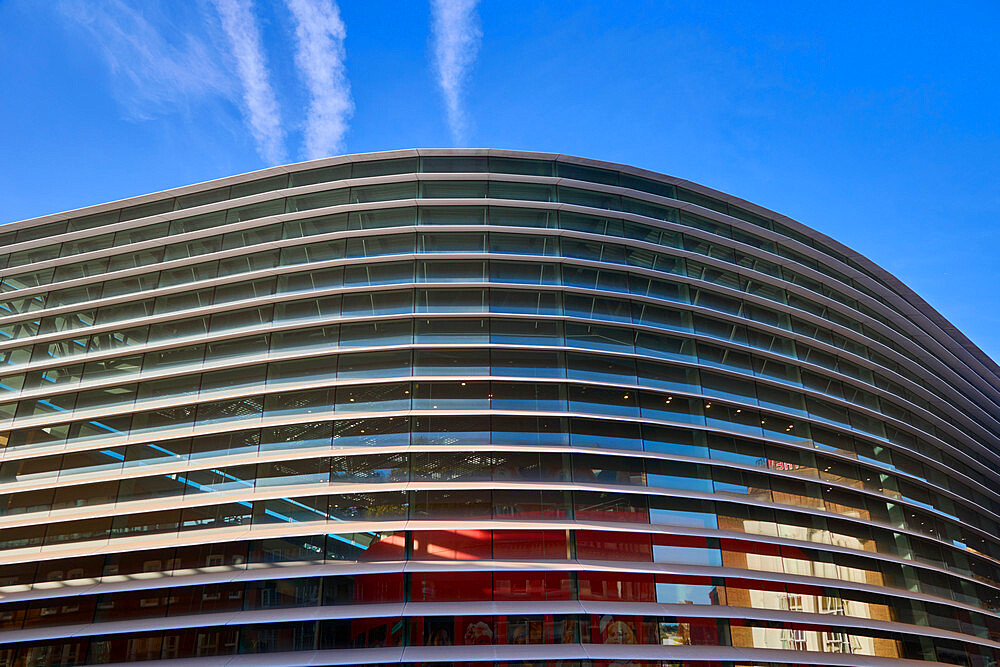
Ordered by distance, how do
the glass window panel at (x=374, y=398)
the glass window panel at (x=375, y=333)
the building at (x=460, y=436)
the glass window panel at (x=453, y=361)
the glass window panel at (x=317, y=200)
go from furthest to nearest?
1. the glass window panel at (x=317, y=200)
2. the glass window panel at (x=375, y=333)
3. the glass window panel at (x=453, y=361)
4. the glass window panel at (x=374, y=398)
5. the building at (x=460, y=436)

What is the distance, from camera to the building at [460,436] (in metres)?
18.4

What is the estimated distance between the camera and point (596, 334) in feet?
72.5

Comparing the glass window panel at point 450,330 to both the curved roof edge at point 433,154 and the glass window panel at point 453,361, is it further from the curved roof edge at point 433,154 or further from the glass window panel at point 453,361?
the curved roof edge at point 433,154

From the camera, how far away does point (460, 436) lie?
20.3m

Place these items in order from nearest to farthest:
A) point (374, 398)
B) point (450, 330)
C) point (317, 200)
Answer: point (374, 398)
point (450, 330)
point (317, 200)

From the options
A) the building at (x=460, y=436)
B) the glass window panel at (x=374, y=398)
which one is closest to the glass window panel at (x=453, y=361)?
the building at (x=460, y=436)

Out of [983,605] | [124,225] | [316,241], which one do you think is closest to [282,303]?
[316,241]

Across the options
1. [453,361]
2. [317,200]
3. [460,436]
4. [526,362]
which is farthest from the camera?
[317,200]

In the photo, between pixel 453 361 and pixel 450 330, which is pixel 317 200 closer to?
pixel 450 330

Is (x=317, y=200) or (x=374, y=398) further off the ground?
(x=317, y=200)

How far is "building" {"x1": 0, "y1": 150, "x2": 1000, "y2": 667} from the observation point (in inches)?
723

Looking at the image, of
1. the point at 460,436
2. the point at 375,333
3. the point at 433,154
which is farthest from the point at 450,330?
the point at 433,154

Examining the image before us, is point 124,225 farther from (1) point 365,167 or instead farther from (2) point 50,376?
(1) point 365,167

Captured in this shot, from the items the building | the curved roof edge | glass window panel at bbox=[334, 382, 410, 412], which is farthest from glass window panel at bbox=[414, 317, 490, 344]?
the curved roof edge
